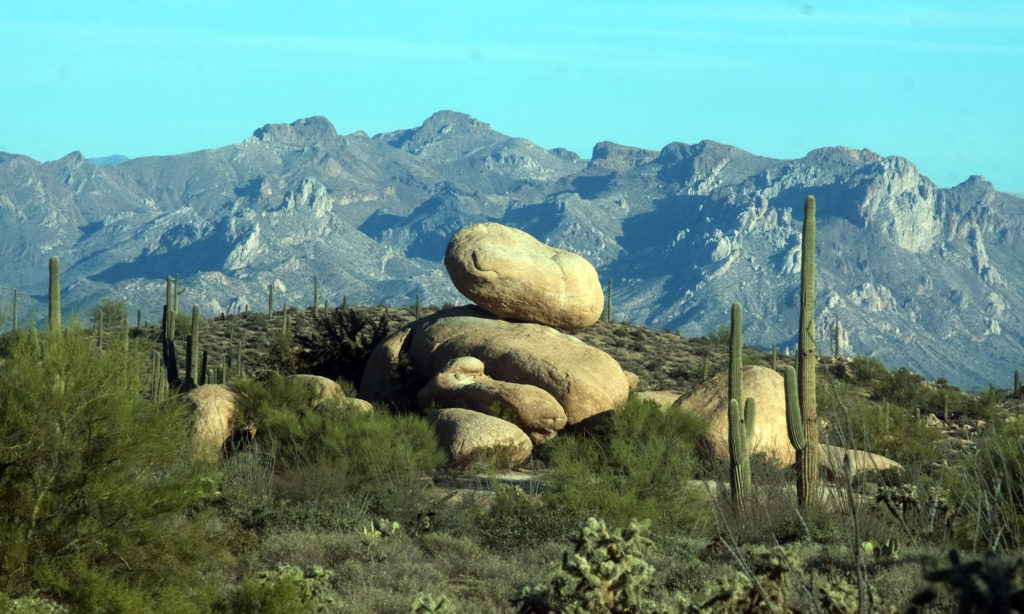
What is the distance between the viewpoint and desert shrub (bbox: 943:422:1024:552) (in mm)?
11086

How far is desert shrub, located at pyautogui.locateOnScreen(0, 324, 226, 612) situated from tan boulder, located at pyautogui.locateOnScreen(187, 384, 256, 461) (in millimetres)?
11260

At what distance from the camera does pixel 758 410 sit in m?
21.6

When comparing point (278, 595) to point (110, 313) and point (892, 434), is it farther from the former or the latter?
point (110, 313)

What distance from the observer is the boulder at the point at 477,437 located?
19578 mm

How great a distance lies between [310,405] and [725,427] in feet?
23.4

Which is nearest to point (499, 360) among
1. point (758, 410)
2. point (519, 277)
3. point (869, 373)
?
point (519, 277)

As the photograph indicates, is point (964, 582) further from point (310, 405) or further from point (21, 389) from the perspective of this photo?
point (310, 405)

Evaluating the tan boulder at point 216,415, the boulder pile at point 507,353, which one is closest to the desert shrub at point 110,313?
the boulder pile at point 507,353

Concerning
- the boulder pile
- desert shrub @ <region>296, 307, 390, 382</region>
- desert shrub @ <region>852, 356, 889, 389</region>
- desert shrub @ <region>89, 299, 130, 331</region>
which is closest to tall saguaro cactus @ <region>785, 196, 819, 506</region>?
A: the boulder pile

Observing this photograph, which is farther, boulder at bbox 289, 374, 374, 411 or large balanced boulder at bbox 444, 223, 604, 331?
large balanced boulder at bbox 444, 223, 604, 331

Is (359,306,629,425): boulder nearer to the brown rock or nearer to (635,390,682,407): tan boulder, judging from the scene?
(635,390,682,407): tan boulder

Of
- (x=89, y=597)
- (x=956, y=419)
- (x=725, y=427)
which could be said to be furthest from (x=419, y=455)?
(x=956, y=419)

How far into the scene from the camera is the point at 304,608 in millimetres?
8703

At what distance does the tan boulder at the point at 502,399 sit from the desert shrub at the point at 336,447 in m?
1.83
